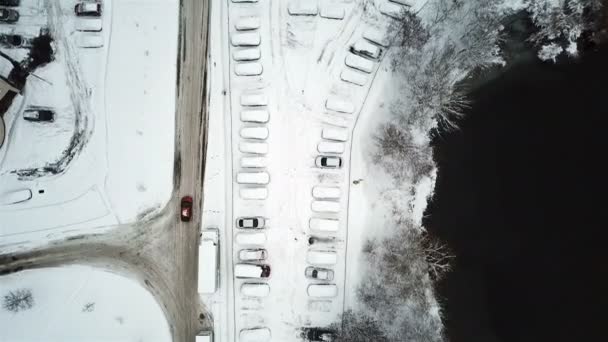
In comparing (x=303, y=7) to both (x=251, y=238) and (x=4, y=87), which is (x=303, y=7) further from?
(x=4, y=87)

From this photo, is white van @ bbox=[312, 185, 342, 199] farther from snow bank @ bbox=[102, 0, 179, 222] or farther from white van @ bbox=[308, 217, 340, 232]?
snow bank @ bbox=[102, 0, 179, 222]

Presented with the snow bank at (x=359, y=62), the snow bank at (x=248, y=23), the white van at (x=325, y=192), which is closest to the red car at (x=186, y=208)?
the white van at (x=325, y=192)

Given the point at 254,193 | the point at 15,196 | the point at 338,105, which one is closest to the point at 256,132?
the point at 254,193

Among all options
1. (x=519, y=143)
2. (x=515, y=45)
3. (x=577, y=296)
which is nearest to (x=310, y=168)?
(x=519, y=143)

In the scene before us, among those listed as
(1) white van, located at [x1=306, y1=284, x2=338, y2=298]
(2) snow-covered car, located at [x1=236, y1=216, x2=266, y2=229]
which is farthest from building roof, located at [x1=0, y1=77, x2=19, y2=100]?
(1) white van, located at [x1=306, y1=284, x2=338, y2=298]

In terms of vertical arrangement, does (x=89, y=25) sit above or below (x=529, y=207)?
above

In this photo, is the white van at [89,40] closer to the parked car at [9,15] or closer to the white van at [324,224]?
the parked car at [9,15]

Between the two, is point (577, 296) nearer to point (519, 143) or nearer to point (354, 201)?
point (519, 143)
